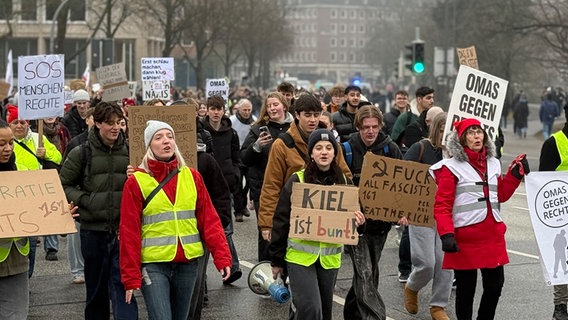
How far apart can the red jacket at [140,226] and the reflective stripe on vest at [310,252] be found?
0.66 metres

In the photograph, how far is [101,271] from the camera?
26.7 feet

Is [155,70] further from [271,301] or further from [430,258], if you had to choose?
[430,258]

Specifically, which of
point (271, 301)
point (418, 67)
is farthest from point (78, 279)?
point (418, 67)

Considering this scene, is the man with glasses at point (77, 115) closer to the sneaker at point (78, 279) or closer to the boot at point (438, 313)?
the sneaker at point (78, 279)

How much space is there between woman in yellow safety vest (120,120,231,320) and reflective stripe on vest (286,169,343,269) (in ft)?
2.31

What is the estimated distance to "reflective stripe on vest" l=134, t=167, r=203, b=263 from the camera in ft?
22.2

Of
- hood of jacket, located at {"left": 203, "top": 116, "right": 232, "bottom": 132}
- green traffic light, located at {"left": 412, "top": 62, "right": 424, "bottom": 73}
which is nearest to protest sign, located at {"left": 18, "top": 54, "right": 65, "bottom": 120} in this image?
hood of jacket, located at {"left": 203, "top": 116, "right": 232, "bottom": 132}

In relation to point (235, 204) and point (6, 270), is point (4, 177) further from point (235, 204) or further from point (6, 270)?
point (235, 204)

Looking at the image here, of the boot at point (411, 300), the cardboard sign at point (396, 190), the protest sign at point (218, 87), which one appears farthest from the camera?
the protest sign at point (218, 87)

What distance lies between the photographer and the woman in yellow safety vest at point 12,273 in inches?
279

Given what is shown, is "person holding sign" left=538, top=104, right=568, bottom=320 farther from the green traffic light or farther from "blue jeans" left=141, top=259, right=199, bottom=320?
the green traffic light

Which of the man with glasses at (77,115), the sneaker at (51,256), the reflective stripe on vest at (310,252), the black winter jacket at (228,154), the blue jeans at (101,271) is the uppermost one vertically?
the man with glasses at (77,115)

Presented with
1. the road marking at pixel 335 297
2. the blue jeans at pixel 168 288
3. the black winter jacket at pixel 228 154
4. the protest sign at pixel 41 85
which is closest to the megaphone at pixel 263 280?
the road marking at pixel 335 297

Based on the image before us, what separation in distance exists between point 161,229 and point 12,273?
104 centimetres
